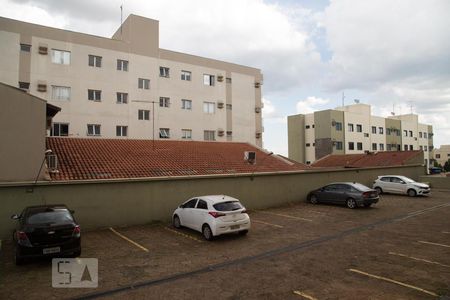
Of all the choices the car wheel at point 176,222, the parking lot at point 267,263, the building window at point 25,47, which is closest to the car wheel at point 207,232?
the parking lot at point 267,263

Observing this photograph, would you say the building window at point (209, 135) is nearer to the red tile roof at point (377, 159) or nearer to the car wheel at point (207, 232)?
the red tile roof at point (377, 159)

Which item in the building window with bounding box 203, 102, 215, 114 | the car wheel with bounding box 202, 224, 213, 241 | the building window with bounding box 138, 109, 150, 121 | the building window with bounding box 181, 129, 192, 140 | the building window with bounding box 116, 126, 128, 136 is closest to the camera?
the car wheel with bounding box 202, 224, 213, 241

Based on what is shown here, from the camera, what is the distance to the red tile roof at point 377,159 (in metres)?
37.5

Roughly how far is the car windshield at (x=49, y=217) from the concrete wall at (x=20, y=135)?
4.14 metres

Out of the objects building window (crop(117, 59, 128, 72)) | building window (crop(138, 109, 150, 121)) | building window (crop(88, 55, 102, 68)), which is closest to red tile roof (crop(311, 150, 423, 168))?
building window (crop(138, 109, 150, 121))

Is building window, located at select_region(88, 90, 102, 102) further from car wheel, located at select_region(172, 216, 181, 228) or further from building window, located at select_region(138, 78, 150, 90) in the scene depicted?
car wheel, located at select_region(172, 216, 181, 228)

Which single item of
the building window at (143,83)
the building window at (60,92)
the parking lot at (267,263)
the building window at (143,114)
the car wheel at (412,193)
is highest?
the building window at (143,83)

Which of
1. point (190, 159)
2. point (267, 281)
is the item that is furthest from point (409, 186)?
point (267, 281)

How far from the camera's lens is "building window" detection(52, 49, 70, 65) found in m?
28.0

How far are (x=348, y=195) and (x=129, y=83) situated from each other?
74.2 ft

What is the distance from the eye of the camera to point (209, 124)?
3650cm

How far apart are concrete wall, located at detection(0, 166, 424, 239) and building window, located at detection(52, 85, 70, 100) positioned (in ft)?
57.3

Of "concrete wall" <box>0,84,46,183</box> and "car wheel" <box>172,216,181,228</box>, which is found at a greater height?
"concrete wall" <box>0,84,46,183</box>

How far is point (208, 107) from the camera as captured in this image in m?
36.6
